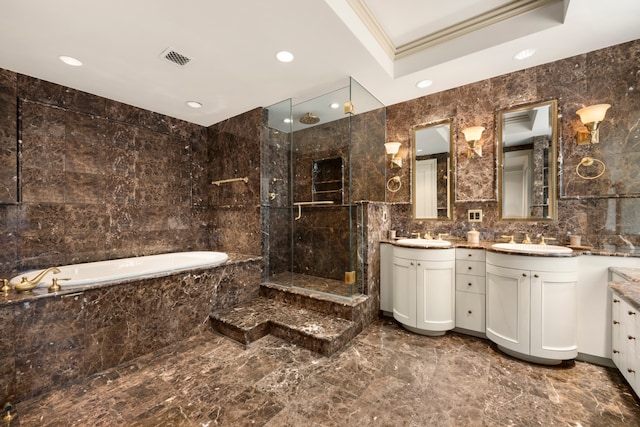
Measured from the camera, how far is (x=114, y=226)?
3023 mm

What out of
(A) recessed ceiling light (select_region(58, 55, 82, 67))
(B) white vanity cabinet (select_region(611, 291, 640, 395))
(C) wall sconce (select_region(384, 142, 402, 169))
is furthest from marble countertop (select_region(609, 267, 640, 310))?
(A) recessed ceiling light (select_region(58, 55, 82, 67))

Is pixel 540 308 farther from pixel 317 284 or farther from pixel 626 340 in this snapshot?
pixel 317 284

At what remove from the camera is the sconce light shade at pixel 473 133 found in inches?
100.0

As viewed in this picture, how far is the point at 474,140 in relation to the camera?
2.58 m

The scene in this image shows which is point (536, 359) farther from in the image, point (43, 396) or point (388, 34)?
point (43, 396)

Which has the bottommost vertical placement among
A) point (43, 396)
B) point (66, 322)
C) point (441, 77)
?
point (43, 396)

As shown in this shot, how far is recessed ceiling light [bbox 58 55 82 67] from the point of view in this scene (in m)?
2.17

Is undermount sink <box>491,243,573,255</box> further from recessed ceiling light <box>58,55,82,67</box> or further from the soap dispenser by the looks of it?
recessed ceiling light <box>58,55,82,67</box>

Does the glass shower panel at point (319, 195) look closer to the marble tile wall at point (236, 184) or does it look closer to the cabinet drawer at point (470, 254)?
the marble tile wall at point (236, 184)

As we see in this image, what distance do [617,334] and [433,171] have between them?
1938 mm

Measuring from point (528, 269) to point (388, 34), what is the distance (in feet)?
7.69

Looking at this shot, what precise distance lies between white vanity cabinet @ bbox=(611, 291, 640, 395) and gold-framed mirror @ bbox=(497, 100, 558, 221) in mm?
849

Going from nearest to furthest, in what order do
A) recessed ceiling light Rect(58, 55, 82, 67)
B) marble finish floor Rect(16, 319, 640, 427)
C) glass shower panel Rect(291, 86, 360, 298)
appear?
marble finish floor Rect(16, 319, 640, 427) < recessed ceiling light Rect(58, 55, 82, 67) < glass shower panel Rect(291, 86, 360, 298)

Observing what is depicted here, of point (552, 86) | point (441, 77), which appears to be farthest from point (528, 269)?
point (441, 77)
